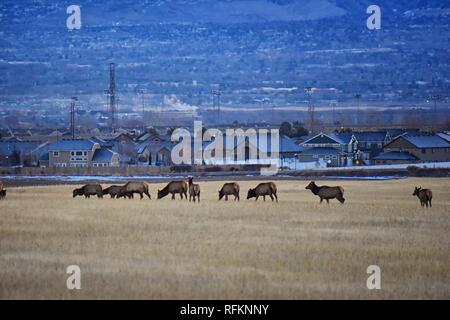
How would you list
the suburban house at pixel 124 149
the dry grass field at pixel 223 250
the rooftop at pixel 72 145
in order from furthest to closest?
1. the suburban house at pixel 124 149
2. the rooftop at pixel 72 145
3. the dry grass field at pixel 223 250

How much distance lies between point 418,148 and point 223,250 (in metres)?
72.2

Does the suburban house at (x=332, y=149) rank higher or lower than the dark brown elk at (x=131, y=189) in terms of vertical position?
higher

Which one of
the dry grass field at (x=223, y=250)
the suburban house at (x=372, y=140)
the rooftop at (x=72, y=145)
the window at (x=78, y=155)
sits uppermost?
the suburban house at (x=372, y=140)

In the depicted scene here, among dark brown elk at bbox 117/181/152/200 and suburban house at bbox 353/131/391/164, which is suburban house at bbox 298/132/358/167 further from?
dark brown elk at bbox 117/181/152/200

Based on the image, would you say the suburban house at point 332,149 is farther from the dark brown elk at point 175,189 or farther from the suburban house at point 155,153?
the dark brown elk at point 175,189

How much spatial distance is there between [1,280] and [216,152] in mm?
74891

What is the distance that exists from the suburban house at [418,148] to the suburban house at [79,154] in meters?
23.7

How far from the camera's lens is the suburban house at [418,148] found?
86688 millimetres

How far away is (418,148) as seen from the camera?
8862cm

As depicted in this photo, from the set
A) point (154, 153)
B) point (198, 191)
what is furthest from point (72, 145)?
point (198, 191)

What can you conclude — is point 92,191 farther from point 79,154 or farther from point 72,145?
point 72,145

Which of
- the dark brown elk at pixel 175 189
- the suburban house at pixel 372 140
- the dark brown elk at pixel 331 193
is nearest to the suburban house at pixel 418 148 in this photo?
the suburban house at pixel 372 140

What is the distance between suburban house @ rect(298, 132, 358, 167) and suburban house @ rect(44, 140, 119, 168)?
1770cm

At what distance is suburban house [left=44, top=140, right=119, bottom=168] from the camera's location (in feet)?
271
